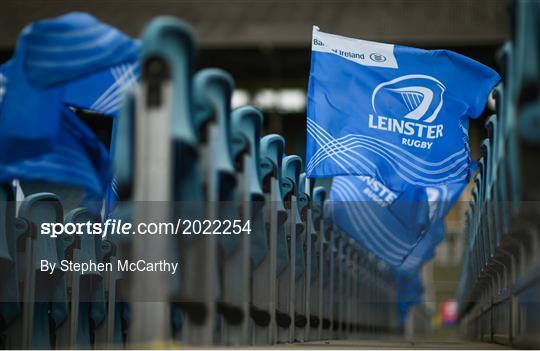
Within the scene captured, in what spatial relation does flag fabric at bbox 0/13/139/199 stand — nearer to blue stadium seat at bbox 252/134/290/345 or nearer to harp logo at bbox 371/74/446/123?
blue stadium seat at bbox 252/134/290/345

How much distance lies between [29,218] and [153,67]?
1678mm

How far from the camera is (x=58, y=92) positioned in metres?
8.18

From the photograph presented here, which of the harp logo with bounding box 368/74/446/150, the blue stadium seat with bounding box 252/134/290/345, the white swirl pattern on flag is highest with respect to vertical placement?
the harp logo with bounding box 368/74/446/150

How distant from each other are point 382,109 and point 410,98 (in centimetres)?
24

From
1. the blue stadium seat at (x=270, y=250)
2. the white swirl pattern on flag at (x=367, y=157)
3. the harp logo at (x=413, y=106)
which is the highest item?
the harp logo at (x=413, y=106)

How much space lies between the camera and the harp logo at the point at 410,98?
10234 millimetres

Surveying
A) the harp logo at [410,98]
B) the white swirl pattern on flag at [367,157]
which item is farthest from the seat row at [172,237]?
the harp logo at [410,98]

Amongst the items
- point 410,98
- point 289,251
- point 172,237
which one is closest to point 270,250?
point 289,251

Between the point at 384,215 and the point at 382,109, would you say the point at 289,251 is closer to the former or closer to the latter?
the point at 384,215

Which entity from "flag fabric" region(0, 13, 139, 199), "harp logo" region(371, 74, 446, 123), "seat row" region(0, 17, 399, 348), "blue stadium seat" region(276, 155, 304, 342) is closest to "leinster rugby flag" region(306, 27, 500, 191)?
"harp logo" region(371, 74, 446, 123)

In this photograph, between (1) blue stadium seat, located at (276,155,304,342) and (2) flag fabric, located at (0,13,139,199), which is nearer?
(2) flag fabric, located at (0,13,139,199)

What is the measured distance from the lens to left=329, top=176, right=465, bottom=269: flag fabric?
10539mm

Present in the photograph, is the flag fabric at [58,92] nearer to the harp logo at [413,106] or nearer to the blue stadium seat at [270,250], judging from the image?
the blue stadium seat at [270,250]

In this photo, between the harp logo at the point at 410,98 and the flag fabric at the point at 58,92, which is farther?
the harp logo at the point at 410,98
